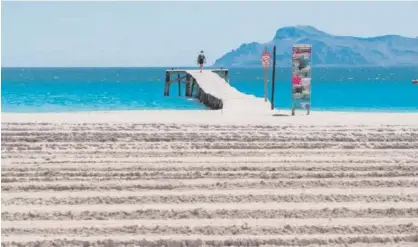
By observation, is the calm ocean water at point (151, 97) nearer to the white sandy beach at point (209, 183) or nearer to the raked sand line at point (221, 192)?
the white sandy beach at point (209, 183)

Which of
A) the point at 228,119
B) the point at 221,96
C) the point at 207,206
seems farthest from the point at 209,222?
the point at 221,96

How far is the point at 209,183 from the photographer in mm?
8906

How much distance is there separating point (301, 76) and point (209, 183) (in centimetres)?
742

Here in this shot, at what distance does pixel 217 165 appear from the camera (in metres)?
9.95

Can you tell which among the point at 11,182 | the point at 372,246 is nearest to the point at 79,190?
the point at 11,182

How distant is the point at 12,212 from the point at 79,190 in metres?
1.07

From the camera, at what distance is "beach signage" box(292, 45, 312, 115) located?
1573cm

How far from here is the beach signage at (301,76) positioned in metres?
15.7

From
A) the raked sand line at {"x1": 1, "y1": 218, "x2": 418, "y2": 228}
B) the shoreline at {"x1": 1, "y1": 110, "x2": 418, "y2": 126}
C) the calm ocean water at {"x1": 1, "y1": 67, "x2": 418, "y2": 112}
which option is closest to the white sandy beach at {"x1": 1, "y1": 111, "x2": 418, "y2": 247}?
the raked sand line at {"x1": 1, "y1": 218, "x2": 418, "y2": 228}

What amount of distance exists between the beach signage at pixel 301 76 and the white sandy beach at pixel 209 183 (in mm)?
2122

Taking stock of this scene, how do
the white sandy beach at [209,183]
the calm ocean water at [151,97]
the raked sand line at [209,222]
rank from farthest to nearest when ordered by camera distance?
the calm ocean water at [151,97] → the raked sand line at [209,222] → the white sandy beach at [209,183]

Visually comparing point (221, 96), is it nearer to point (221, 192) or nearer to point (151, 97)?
point (221, 192)

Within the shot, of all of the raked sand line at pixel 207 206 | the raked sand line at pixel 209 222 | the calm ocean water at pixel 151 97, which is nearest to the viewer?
the raked sand line at pixel 209 222

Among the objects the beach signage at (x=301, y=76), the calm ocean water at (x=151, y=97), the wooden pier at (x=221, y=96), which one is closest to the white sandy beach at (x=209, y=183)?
the beach signage at (x=301, y=76)
